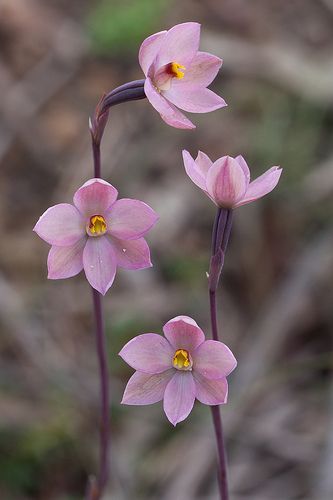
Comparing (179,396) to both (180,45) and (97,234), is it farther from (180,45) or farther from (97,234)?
(180,45)

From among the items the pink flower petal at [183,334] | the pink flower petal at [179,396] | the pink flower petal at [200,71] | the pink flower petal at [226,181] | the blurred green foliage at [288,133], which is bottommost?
the pink flower petal at [179,396]

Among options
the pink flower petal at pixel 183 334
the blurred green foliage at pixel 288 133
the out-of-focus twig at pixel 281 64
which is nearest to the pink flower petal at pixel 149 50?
the pink flower petal at pixel 183 334

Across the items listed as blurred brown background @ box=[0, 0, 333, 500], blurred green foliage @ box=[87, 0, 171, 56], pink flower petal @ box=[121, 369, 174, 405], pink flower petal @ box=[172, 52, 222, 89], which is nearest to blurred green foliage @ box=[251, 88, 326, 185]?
blurred brown background @ box=[0, 0, 333, 500]

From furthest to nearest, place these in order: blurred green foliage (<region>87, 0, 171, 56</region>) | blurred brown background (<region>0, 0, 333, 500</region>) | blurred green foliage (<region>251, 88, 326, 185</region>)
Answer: blurred green foliage (<region>87, 0, 171, 56</region>), blurred green foliage (<region>251, 88, 326, 185</region>), blurred brown background (<region>0, 0, 333, 500</region>)

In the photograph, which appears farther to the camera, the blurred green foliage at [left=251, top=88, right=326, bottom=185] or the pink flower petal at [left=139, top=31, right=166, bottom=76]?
the blurred green foliage at [left=251, top=88, right=326, bottom=185]

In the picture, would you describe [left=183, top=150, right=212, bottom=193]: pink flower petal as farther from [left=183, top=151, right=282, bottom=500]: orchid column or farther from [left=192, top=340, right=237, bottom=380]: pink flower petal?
[left=192, top=340, right=237, bottom=380]: pink flower petal

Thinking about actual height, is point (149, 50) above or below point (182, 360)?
above

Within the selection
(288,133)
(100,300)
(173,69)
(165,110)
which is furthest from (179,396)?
(288,133)

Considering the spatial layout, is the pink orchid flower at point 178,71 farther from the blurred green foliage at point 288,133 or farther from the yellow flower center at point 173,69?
the blurred green foliage at point 288,133
